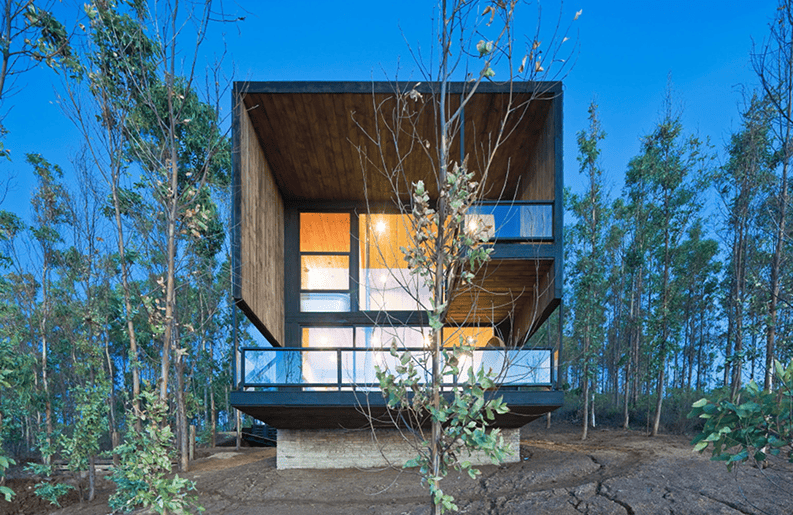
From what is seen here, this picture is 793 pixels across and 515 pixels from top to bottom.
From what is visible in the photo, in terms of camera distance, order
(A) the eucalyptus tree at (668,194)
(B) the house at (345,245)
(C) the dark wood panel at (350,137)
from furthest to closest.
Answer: (A) the eucalyptus tree at (668,194), (C) the dark wood panel at (350,137), (B) the house at (345,245)

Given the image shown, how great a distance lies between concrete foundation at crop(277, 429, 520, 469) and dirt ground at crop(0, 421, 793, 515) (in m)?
0.25

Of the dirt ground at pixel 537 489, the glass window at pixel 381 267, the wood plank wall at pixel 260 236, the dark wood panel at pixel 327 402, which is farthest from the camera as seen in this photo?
the glass window at pixel 381 267

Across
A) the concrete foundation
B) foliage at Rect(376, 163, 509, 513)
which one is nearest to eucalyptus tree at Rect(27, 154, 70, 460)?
the concrete foundation

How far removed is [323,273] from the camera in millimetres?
11883

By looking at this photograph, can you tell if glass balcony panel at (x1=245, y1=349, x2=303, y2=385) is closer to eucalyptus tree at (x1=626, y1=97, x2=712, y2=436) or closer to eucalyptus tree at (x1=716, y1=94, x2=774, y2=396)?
eucalyptus tree at (x1=716, y1=94, x2=774, y2=396)

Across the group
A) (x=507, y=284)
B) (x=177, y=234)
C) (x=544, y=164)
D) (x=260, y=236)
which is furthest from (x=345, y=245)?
(x=177, y=234)

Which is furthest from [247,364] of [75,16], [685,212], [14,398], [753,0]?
[753,0]

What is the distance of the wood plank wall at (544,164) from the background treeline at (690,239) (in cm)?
340

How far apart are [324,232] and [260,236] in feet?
8.83

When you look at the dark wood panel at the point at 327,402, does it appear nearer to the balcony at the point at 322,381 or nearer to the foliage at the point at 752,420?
the balcony at the point at 322,381

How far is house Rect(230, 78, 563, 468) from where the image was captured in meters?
8.07

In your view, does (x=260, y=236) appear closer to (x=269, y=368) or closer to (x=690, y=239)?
(x=269, y=368)

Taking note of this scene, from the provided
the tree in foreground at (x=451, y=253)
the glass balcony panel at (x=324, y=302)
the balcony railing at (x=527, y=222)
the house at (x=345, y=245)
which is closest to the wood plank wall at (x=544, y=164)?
the house at (x=345, y=245)

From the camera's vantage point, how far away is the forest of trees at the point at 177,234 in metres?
5.93
